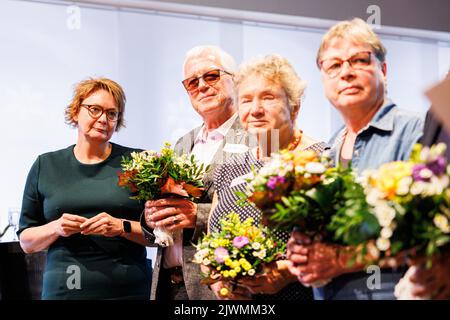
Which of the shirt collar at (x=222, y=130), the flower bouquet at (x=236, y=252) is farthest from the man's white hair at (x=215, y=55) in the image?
the flower bouquet at (x=236, y=252)

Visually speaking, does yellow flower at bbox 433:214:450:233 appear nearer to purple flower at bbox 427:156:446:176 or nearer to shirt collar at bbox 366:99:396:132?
purple flower at bbox 427:156:446:176

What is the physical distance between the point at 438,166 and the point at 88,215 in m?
2.03

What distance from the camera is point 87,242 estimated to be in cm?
320

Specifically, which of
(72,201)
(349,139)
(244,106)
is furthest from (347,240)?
(72,201)

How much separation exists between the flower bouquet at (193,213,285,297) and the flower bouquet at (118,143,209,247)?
0.46m

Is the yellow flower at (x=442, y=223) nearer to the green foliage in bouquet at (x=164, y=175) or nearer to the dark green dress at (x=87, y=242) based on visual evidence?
the green foliage in bouquet at (x=164, y=175)

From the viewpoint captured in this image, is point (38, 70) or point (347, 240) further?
point (38, 70)

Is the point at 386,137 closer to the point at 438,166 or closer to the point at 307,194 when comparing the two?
the point at 307,194

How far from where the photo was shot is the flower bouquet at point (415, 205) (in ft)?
5.06

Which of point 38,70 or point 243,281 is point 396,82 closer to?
point 38,70
